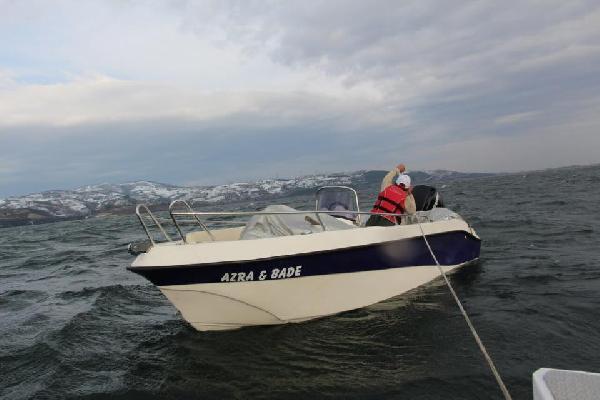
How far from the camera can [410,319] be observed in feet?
21.3

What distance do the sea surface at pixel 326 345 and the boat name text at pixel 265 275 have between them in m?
0.87

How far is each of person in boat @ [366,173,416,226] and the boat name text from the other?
254cm

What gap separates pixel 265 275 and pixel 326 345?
1.19 meters

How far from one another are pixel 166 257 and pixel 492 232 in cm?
1161

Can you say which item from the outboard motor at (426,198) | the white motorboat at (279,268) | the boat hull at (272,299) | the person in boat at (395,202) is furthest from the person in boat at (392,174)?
the boat hull at (272,299)

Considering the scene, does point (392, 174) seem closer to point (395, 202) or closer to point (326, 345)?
point (395, 202)

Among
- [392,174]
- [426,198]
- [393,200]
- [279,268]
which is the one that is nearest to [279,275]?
[279,268]

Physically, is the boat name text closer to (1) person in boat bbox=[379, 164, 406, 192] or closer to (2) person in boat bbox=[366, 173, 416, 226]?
(2) person in boat bbox=[366, 173, 416, 226]

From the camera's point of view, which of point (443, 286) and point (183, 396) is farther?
point (443, 286)

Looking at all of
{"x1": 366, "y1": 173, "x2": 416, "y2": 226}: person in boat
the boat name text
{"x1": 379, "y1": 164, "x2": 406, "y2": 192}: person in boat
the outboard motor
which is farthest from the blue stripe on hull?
the outboard motor

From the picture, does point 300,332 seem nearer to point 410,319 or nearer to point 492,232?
point 410,319

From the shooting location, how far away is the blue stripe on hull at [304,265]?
5.56 m

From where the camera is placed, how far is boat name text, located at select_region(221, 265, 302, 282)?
565 cm

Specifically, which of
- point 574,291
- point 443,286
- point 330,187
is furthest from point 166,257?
point 574,291
